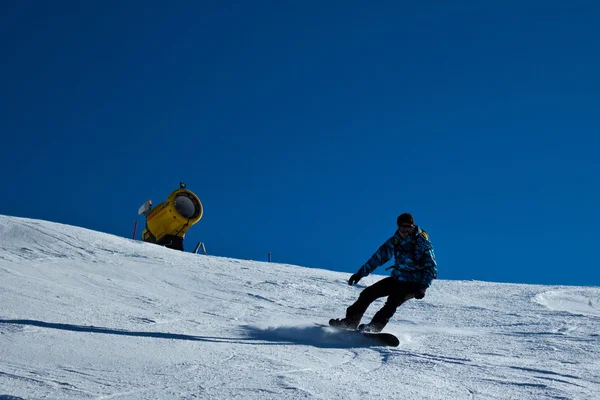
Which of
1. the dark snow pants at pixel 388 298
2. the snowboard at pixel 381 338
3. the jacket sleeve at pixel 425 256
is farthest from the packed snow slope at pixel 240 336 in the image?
the jacket sleeve at pixel 425 256

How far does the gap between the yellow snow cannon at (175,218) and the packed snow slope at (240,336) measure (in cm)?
432

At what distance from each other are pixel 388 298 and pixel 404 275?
1.09 ft

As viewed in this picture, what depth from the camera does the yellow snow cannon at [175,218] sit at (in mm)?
14508

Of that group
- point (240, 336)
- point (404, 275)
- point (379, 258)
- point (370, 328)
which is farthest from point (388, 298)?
point (240, 336)

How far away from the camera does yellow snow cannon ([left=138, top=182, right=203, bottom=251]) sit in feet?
47.6

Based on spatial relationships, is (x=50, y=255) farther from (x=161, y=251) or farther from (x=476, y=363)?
(x=476, y=363)

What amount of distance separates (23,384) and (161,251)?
8312 millimetres

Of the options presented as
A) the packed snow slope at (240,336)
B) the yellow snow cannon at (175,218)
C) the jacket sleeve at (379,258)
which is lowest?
the packed snow slope at (240,336)

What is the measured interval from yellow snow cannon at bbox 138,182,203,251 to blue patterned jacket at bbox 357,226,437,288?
9.46 meters

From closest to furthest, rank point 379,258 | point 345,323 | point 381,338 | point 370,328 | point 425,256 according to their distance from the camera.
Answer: point 381,338
point 370,328
point 345,323
point 425,256
point 379,258

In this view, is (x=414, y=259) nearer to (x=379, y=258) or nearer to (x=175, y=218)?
(x=379, y=258)

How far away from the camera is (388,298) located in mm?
5602

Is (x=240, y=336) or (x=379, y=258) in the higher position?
(x=379, y=258)

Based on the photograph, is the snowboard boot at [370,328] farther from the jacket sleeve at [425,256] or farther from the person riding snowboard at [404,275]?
the jacket sleeve at [425,256]
